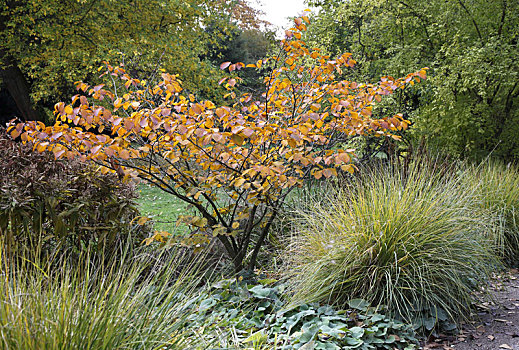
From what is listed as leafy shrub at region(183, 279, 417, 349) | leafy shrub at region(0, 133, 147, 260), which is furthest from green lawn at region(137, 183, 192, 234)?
leafy shrub at region(183, 279, 417, 349)

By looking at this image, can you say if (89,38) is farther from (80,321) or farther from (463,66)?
(80,321)

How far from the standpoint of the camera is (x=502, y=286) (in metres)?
3.76

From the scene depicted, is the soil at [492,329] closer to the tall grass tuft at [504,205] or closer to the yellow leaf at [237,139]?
the tall grass tuft at [504,205]

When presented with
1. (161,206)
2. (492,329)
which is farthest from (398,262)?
(161,206)

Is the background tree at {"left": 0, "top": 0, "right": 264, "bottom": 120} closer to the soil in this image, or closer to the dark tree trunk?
the dark tree trunk

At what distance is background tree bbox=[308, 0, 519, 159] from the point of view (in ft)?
20.2

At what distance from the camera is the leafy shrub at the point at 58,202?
3311 mm

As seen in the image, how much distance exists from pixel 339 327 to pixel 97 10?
8.74 metres

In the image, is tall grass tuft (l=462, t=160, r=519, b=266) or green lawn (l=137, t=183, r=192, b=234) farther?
green lawn (l=137, t=183, r=192, b=234)

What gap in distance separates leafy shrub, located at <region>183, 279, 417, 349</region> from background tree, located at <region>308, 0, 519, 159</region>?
4.26 m

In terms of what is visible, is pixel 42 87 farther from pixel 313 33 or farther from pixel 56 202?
pixel 56 202

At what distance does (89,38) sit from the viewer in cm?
938

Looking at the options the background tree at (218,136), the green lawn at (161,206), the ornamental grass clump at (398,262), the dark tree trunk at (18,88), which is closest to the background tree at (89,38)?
the dark tree trunk at (18,88)

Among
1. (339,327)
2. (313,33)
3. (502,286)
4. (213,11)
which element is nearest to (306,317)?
(339,327)
